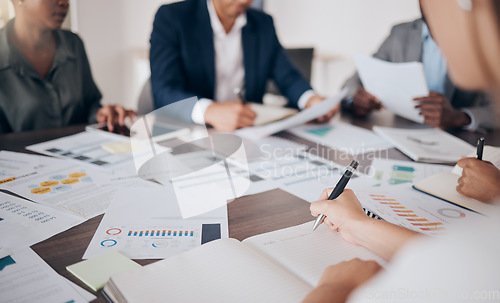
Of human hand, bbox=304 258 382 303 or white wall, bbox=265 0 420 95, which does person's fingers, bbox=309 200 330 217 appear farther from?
white wall, bbox=265 0 420 95

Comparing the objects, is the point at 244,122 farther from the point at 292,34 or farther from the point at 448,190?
the point at 292,34

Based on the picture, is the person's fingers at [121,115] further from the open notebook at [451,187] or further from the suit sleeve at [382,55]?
the suit sleeve at [382,55]

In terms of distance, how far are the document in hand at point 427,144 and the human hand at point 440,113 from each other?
0.04 m

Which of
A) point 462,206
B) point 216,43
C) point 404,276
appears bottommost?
point 462,206

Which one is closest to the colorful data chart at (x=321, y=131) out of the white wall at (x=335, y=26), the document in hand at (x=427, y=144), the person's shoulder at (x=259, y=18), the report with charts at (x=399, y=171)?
the document in hand at (x=427, y=144)

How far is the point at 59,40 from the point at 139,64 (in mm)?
1935

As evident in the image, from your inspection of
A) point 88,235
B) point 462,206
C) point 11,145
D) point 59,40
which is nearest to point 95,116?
point 59,40

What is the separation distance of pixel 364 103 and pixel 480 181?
922mm

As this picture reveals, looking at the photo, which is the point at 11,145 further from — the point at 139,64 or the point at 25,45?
the point at 139,64

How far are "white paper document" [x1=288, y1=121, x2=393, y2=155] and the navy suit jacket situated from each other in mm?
424

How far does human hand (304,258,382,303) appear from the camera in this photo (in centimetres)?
46

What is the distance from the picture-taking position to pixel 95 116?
158 centimetres

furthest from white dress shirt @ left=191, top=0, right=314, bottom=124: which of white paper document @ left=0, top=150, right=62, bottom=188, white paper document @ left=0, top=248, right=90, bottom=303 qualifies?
white paper document @ left=0, top=248, right=90, bottom=303

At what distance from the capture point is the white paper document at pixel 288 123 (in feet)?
4.31
